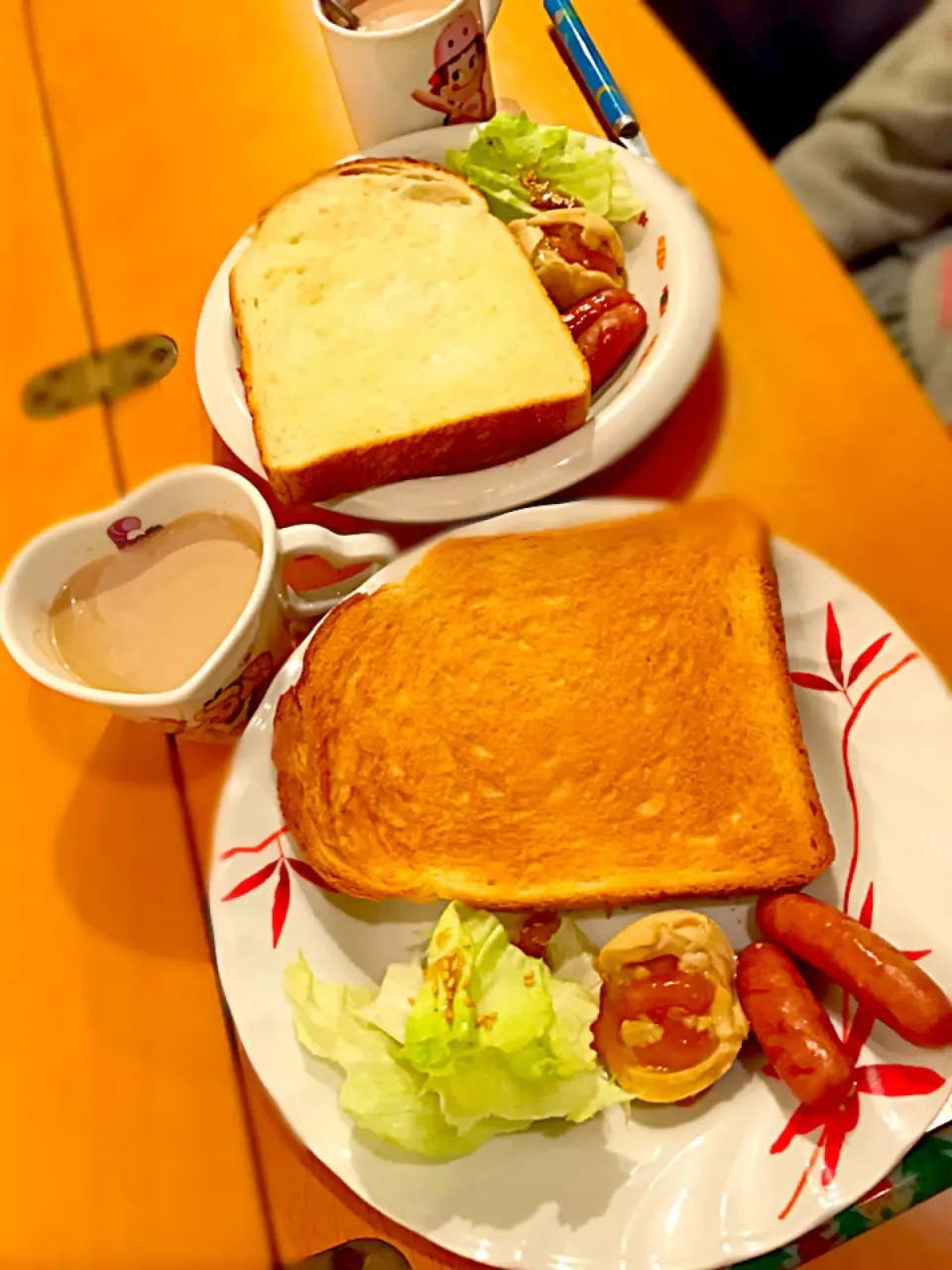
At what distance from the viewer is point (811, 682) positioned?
2.56 ft

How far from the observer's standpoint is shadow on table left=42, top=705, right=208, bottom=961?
0.79m

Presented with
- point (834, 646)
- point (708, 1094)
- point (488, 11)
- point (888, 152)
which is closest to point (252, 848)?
point (708, 1094)

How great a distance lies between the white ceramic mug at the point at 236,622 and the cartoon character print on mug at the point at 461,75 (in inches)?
21.1

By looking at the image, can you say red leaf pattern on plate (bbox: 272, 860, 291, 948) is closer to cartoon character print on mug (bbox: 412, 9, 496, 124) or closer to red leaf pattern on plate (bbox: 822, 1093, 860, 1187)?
red leaf pattern on plate (bbox: 822, 1093, 860, 1187)

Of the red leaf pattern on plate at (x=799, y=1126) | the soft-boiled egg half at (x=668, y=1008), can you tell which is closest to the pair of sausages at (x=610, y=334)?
the soft-boiled egg half at (x=668, y=1008)

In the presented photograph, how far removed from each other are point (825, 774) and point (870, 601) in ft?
0.45

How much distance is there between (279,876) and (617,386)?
20.6 inches

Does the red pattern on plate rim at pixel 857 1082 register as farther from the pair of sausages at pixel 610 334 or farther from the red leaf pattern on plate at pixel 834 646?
the pair of sausages at pixel 610 334

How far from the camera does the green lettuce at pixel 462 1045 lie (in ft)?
2.06

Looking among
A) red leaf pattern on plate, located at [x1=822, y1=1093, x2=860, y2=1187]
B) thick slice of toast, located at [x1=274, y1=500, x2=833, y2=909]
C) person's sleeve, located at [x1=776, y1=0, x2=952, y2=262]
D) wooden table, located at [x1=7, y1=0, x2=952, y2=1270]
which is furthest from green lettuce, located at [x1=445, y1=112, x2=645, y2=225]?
red leaf pattern on plate, located at [x1=822, y1=1093, x2=860, y2=1187]

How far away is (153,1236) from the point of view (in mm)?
704

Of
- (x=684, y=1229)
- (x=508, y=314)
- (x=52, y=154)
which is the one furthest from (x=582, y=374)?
(x=52, y=154)

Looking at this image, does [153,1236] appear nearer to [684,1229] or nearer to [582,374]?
[684,1229]

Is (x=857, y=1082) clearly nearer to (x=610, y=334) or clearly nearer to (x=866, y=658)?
(x=866, y=658)
